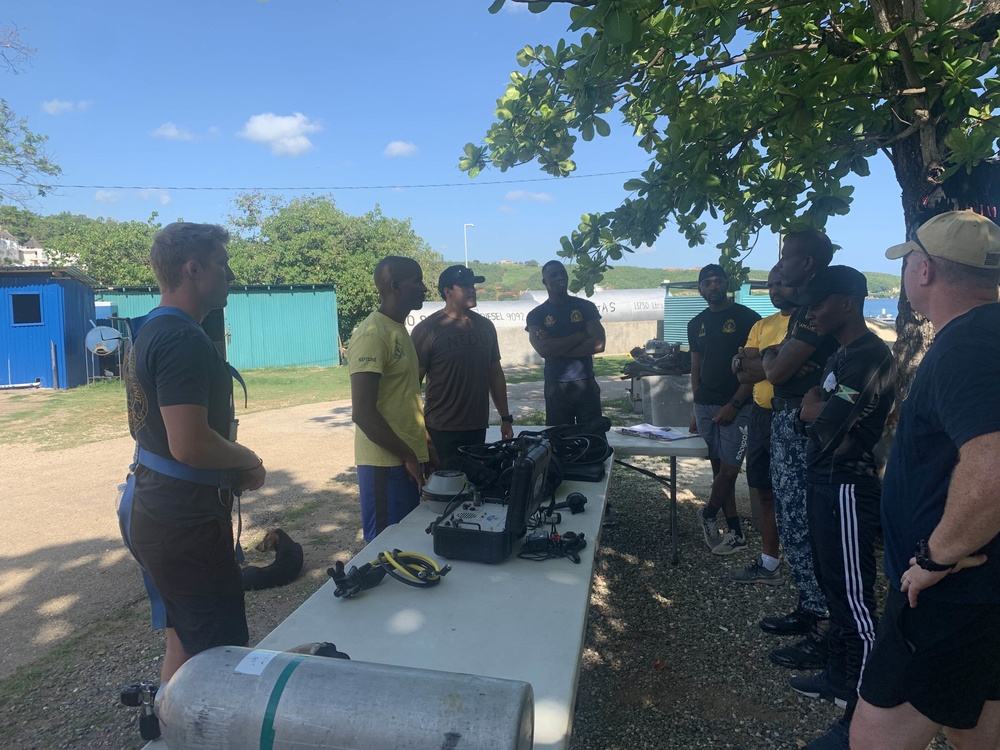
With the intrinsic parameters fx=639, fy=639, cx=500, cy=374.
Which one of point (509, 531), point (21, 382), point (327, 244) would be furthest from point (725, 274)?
point (327, 244)

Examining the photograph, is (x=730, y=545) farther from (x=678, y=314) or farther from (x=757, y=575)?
(x=678, y=314)

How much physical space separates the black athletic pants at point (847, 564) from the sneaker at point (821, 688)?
0.09 feet

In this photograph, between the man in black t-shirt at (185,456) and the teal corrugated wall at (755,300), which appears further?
the teal corrugated wall at (755,300)

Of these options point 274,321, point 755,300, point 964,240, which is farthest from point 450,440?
point 755,300

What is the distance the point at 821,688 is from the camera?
2.86 meters

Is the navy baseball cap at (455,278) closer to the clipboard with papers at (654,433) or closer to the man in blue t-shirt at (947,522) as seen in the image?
the clipboard with papers at (654,433)

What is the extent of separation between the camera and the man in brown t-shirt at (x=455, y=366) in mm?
3906

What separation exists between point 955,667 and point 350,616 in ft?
5.30

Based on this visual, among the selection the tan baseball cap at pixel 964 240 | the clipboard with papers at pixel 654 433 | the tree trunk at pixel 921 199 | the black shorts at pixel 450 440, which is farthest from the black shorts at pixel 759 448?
the tan baseball cap at pixel 964 240

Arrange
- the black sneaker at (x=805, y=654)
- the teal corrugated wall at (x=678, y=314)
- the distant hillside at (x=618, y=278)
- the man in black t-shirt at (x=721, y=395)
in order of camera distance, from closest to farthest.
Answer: the black sneaker at (x=805, y=654), the man in black t-shirt at (x=721, y=395), the teal corrugated wall at (x=678, y=314), the distant hillside at (x=618, y=278)

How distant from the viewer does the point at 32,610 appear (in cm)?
399

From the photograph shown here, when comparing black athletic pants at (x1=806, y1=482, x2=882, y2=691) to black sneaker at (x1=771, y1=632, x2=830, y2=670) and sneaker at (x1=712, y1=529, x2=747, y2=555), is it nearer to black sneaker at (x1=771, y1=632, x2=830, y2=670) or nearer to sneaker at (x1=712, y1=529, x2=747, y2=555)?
black sneaker at (x1=771, y1=632, x2=830, y2=670)

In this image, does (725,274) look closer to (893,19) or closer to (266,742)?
(893,19)

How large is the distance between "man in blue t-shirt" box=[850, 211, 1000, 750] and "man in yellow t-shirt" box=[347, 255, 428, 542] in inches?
79.6
